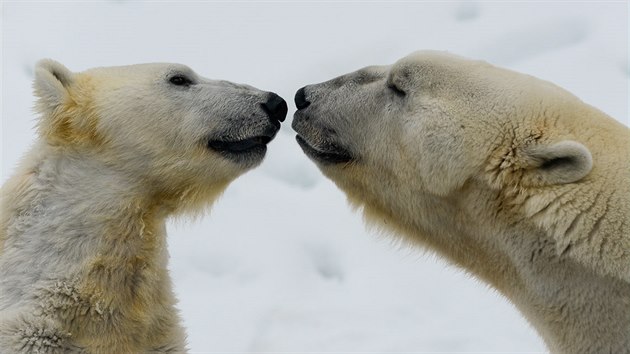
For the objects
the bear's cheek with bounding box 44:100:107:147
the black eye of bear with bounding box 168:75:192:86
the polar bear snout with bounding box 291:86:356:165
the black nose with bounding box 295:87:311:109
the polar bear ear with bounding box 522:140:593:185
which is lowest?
the bear's cheek with bounding box 44:100:107:147

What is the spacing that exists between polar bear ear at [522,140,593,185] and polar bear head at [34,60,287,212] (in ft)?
4.63

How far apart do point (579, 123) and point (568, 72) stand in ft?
21.7

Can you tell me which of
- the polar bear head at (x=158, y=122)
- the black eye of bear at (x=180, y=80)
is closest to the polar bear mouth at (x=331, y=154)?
the polar bear head at (x=158, y=122)

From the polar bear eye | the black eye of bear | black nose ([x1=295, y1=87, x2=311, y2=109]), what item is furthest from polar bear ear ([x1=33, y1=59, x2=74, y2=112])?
the polar bear eye

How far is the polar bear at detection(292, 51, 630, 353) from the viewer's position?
286cm

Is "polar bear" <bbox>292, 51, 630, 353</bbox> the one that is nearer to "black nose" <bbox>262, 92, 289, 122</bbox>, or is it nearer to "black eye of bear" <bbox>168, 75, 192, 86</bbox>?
"black nose" <bbox>262, 92, 289, 122</bbox>

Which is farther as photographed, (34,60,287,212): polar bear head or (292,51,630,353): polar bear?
(34,60,287,212): polar bear head

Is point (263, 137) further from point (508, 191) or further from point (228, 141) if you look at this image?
point (508, 191)

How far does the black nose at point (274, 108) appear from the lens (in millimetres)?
3973

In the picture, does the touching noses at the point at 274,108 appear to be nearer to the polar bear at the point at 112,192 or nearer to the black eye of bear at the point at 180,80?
the polar bear at the point at 112,192

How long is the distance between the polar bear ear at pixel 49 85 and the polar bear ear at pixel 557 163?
6.86ft

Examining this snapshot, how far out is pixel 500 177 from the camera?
3025mm

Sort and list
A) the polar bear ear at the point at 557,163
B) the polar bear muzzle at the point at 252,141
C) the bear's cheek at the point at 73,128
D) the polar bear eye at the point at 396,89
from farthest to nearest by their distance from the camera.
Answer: the polar bear muzzle at the point at 252,141
the bear's cheek at the point at 73,128
the polar bear eye at the point at 396,89
the polar bear ear at the point at 557,163

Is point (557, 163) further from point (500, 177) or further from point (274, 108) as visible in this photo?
point (274, 108)
